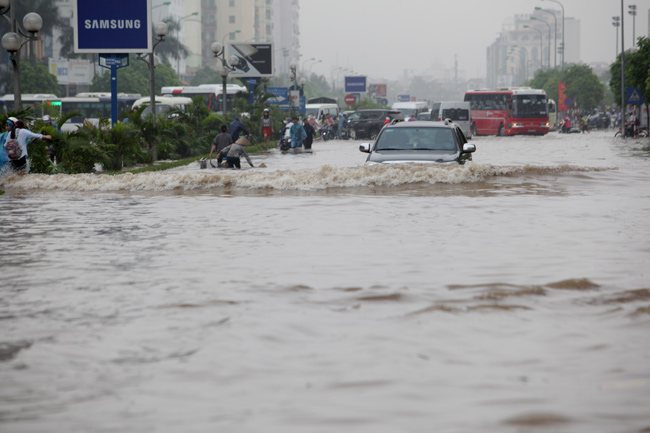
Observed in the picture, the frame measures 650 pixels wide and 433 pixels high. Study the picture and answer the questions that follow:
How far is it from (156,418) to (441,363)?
6.01 feet

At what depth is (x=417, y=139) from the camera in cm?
1859

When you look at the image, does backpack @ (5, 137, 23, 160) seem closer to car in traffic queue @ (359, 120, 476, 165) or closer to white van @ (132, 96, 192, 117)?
car in traffic queue @ (359, 120, 476, 165)

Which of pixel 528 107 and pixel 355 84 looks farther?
pixel 355 84

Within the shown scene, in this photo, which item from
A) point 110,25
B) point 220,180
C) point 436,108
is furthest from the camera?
point 436,108

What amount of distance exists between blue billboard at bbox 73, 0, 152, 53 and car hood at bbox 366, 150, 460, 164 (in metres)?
15.1

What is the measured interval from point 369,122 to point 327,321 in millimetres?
48701

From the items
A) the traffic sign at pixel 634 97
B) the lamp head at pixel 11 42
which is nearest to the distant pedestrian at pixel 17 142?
the lamp head at pixel 11 42

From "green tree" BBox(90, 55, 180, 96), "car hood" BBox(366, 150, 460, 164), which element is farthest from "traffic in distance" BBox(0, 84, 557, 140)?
"car hood" BBox(366, 150, 460, 164)

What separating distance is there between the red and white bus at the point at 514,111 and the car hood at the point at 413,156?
46527mm

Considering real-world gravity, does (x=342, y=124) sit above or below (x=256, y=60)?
below

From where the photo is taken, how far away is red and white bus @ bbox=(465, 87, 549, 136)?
63656mm

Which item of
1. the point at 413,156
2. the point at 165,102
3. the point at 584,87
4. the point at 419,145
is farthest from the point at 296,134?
the point at 584,87

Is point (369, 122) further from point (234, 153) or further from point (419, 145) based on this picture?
point (419, 145)

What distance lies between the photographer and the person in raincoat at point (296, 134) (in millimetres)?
39128
